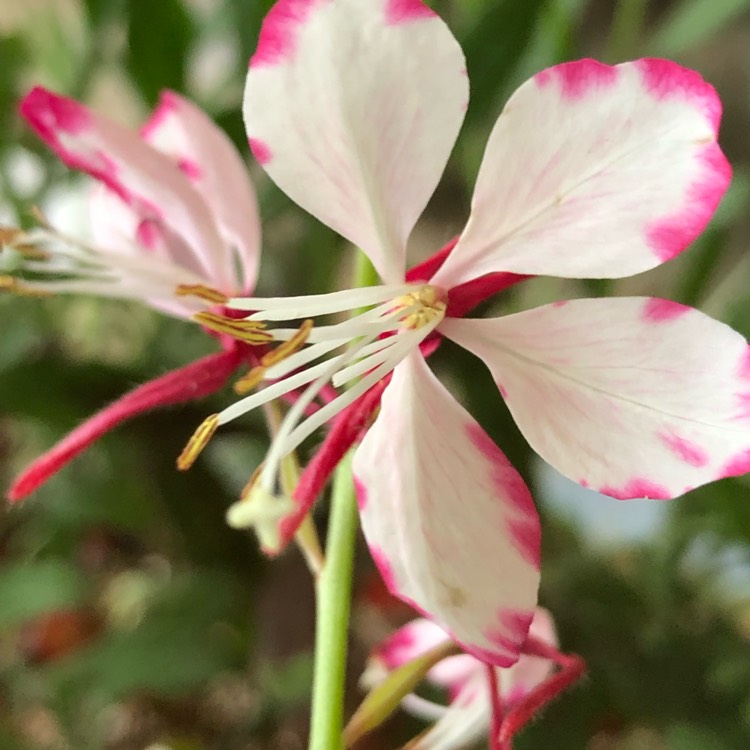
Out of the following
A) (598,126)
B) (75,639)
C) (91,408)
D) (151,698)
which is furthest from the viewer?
(75,639)

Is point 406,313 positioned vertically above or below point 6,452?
above

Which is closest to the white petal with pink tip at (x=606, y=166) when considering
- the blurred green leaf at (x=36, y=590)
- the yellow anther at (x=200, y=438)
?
the yellow anther at (x=200, y=438)

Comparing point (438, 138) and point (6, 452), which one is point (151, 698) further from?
point (438, 138)

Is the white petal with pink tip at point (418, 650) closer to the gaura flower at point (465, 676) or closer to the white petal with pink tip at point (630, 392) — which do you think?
Answer: the gaura flower at point (465, 676)

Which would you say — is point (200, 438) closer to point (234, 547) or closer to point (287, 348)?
point (287, 348)

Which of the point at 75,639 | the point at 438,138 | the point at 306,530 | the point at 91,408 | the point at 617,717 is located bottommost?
the point at 75,639

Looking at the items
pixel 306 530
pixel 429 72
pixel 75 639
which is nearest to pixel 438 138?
pixel 429 72

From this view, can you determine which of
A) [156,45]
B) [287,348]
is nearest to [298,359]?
[287,348]
